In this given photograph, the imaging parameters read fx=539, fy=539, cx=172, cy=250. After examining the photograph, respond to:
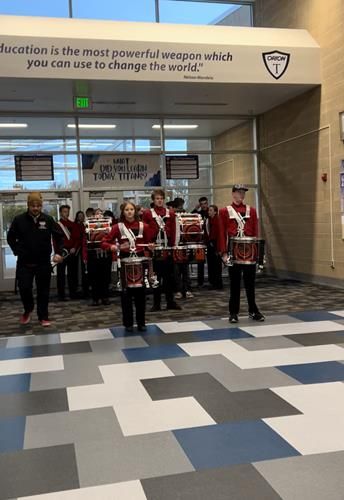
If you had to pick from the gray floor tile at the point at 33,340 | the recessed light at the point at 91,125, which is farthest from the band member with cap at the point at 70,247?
the gray floor tile at the point at 33,340

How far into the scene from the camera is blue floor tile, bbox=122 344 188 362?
489 cm

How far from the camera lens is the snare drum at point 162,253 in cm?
685

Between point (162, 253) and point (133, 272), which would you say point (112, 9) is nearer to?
point (162, 253)

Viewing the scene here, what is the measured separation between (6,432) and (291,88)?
815 centimetres

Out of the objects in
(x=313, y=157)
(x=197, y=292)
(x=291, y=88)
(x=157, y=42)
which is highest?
(x=157, y=42)

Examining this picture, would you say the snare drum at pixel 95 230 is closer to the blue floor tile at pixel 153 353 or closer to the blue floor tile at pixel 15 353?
the blue floor tile at pixel 15 353

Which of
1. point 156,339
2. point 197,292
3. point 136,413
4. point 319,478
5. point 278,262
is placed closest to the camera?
point 319,478

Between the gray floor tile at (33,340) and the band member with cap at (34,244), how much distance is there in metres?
0.60

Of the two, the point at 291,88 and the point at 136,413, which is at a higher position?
the point at 291,88

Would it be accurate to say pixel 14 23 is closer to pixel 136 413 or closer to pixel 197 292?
pixel 197 292

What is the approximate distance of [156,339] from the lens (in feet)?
18.5

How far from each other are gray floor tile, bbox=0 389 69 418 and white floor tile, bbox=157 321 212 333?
2.20m

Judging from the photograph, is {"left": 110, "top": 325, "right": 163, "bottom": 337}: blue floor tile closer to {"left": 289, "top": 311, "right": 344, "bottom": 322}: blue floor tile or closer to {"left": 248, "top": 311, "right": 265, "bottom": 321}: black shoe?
{"left": 248, "top": 311, "right": 265, "bottom": 321}: black shoe

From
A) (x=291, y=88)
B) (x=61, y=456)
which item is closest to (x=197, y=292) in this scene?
(x=291, y=88)
